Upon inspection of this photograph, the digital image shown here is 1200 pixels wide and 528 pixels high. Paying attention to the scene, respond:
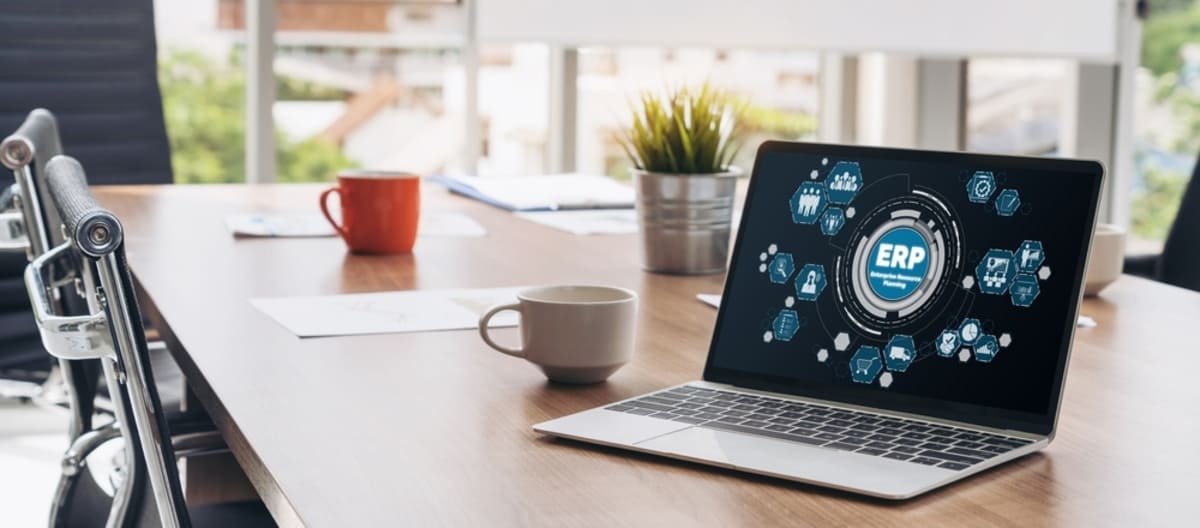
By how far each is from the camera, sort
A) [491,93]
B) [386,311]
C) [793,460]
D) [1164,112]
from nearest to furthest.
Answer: [793,460]
[386,311]
[491,93]
[1164,112]

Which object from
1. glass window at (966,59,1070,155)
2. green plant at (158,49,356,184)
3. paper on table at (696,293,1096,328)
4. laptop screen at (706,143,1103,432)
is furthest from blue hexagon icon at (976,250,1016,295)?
glass window at (966,59,1070,155)

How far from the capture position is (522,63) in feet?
13.1

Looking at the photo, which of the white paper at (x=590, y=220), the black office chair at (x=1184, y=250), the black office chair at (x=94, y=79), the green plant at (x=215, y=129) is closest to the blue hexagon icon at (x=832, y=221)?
the white paper at (x=590, y=220)

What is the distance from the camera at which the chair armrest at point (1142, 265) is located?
1826mm

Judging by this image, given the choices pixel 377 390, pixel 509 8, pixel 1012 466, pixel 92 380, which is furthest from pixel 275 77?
pixel 1012 466

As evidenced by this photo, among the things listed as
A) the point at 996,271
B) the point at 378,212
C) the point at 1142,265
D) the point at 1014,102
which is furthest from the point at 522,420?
the point at 1014,102

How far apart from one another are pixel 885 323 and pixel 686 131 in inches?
22.2

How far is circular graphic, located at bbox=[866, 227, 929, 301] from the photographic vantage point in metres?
0.90

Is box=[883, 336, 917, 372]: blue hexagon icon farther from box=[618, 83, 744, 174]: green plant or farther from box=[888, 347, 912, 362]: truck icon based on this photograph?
box=[618, 83, 744, 174]: green plant

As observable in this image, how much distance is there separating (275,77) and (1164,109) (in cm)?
261

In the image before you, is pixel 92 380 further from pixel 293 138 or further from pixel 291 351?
pixel 293 138

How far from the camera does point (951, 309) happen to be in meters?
0.88

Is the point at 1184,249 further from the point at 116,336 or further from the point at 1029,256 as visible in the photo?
the point at 116,336

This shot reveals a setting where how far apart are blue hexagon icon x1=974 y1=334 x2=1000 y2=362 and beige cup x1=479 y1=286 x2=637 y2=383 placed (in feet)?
0.80
